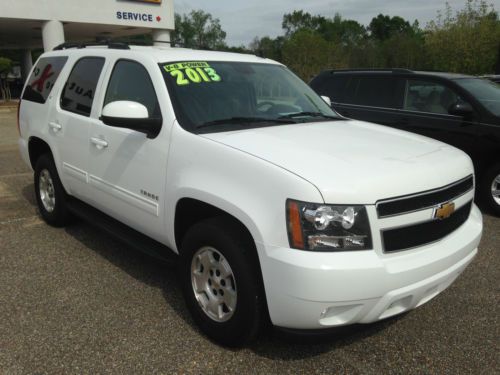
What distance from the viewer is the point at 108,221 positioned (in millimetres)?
4066

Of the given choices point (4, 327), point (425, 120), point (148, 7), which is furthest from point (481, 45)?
point (4, 327)

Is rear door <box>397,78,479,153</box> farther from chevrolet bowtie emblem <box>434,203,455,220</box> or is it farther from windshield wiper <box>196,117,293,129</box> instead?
chevrolet bowtie emblem <box>434,203,455,220</box>

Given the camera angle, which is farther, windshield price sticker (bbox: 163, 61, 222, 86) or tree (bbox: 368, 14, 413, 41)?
tree (bbox: 368, 14, 413, 41)

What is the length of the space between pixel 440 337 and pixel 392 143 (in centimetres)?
131

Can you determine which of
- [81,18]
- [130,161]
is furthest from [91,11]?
[130,161]

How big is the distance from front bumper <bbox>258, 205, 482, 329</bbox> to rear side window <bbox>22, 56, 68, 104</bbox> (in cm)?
340

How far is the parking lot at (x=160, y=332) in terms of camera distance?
2.72 metres

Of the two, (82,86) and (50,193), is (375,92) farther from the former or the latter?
(50,193)

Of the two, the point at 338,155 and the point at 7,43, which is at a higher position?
the point at 7,43

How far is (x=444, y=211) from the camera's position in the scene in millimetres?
A: 2641

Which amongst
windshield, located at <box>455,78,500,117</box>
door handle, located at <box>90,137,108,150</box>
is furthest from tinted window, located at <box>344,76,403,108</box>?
door handle, located at <box>90,137,108,150</box>

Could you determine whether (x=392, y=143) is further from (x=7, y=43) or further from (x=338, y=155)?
(x=7, y=43)

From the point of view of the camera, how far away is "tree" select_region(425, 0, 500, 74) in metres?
29.8

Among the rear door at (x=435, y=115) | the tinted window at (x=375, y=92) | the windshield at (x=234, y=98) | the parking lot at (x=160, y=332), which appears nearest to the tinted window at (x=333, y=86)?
the tinted window at (x=375, y=92)
